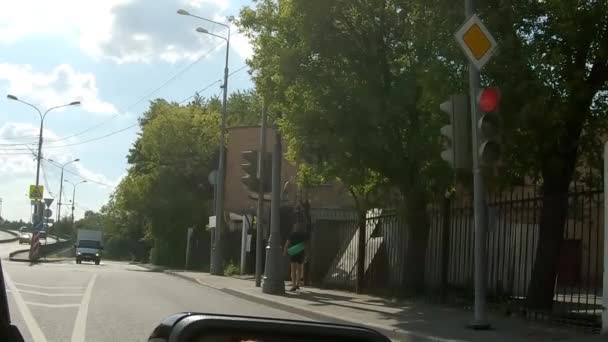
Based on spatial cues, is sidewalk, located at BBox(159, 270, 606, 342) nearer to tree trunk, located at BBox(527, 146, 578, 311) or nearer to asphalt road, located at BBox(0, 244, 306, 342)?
asphalt road, located at BBox(0, 244, 306, 342)

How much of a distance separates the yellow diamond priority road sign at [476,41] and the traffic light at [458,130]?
0.66 meters

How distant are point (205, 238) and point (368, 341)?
4423cm

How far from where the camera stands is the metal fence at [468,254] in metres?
12.8

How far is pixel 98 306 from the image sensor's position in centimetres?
1360

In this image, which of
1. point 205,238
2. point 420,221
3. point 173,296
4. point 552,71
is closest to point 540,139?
point 552,71

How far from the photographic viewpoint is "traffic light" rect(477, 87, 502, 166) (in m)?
10.9

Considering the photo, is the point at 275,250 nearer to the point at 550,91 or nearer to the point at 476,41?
the point at 550,91

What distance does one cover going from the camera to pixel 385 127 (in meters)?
15.7

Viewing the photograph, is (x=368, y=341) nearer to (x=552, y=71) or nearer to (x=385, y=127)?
(x=552, y=71)

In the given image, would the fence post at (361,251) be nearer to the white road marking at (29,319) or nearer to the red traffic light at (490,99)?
the white road marking at (29,319)

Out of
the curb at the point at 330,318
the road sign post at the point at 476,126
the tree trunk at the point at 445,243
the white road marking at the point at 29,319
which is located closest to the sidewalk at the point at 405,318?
the curb at the point at 330,318

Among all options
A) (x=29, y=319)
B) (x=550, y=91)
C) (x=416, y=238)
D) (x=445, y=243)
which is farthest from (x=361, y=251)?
(x=29, y=319)

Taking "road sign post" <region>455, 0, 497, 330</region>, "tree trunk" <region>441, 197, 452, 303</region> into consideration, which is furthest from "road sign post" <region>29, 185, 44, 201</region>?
"road sign post" <region>455, 0, 497, 330</region>

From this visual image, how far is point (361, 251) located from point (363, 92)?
4439mm
